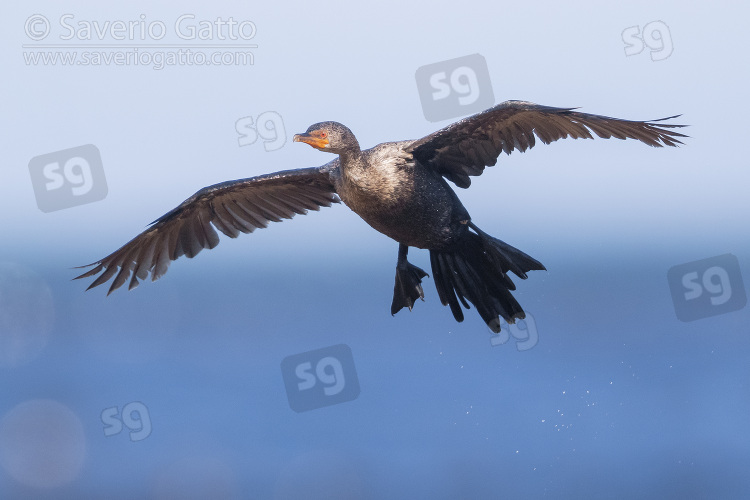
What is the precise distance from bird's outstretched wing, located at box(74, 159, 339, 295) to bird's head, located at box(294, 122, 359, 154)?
0.96 m

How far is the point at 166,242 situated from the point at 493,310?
8.10ft

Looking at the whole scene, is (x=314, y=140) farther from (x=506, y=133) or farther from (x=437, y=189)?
(x=506, y=133)

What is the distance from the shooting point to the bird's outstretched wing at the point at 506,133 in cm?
555

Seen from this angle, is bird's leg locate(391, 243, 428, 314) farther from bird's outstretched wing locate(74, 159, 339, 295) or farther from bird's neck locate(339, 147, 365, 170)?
bird's neck locate(339, 147, 365, 170)

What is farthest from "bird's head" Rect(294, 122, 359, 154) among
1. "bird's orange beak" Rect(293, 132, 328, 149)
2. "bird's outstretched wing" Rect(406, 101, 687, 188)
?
"bird's outstretched wing" Rect(406, 101, 687, 188)

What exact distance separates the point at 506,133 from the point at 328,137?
1.16 m

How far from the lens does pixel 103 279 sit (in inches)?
263

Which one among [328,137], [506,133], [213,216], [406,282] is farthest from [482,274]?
[213,216]

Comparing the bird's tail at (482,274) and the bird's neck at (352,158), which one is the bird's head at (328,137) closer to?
A: the bird's neck at (352,158)

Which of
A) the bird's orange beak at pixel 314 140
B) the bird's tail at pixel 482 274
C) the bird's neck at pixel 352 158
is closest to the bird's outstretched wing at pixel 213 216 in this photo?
the bird's neck at pixel 352 158

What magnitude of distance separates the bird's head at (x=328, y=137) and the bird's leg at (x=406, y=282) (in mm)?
1014

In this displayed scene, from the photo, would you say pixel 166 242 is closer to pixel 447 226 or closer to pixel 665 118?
pixel 447 226

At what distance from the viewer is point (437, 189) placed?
5895 millimetres

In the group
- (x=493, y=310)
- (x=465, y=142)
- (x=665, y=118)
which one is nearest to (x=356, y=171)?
(x=465, y=142)
